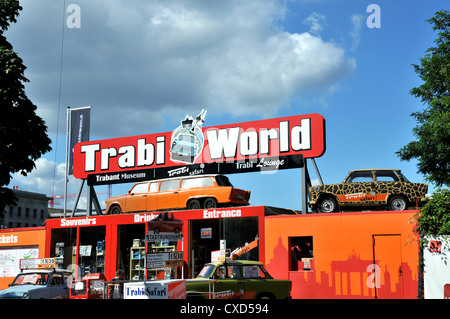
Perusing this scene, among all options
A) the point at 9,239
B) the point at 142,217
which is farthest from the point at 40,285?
the point at 9,239

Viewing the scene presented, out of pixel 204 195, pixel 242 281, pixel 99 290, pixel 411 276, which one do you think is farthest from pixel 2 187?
pixel 411 276

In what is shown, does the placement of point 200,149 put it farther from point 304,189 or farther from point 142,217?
point 304,189

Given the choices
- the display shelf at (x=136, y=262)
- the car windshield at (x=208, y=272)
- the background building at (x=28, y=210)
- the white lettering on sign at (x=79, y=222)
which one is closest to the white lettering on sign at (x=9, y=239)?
the white lettering on sign at (x=79, y=222)

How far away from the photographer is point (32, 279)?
54.9ft

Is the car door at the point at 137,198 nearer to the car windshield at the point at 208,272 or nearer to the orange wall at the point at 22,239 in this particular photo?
the orange wall at the point at 22,239

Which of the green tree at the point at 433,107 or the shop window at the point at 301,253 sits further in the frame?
the green tree at the point at 433,107

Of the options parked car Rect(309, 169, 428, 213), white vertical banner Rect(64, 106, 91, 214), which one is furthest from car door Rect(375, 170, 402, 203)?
white vertical banner Rect(64, 106, 91, 214)

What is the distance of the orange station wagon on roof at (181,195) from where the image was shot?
76.1ft

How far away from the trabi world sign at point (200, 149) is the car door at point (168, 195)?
156cm

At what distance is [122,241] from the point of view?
25.2m

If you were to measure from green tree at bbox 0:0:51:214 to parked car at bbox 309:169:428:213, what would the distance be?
38.7ft

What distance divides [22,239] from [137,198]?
8218mm
